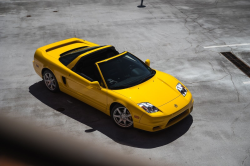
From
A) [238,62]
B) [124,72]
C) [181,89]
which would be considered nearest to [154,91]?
[181,89]

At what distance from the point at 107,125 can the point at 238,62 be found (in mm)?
5162

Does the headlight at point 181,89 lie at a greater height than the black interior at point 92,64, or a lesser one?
lesser

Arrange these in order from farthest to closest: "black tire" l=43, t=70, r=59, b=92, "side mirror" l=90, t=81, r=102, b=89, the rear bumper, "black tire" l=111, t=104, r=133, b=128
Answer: "black tire" l=43, t=70, r=59, b=92
"side mirror" l=90, t=81, r=102, b=89
"black tire" l=111, t=104, r=133, b=128
the rear bumper

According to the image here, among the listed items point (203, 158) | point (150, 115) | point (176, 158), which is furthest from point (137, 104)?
point (203, 158)

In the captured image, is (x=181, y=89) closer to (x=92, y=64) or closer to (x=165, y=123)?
(x=165, y=123)

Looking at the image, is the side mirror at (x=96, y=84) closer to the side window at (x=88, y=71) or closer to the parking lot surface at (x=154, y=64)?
the side window at (x=88, y=71)

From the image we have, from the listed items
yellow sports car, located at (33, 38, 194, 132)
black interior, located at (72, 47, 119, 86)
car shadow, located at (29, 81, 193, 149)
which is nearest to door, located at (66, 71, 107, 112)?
yellow sports car, located at (33, 38, 194, 132)

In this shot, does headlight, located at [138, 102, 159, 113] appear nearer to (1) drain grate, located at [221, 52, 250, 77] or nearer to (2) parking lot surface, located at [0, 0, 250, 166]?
(2) parking lot surface, located at [0, 0, 250, 166]

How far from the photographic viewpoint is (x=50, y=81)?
676cm

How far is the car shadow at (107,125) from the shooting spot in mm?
5223

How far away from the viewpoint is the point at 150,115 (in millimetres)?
5012

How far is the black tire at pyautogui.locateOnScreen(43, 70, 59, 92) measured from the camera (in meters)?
6.66

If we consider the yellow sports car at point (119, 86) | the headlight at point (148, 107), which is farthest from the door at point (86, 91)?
the headlight at point (148, 107)

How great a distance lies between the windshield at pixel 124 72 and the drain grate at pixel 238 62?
11.3 feet
